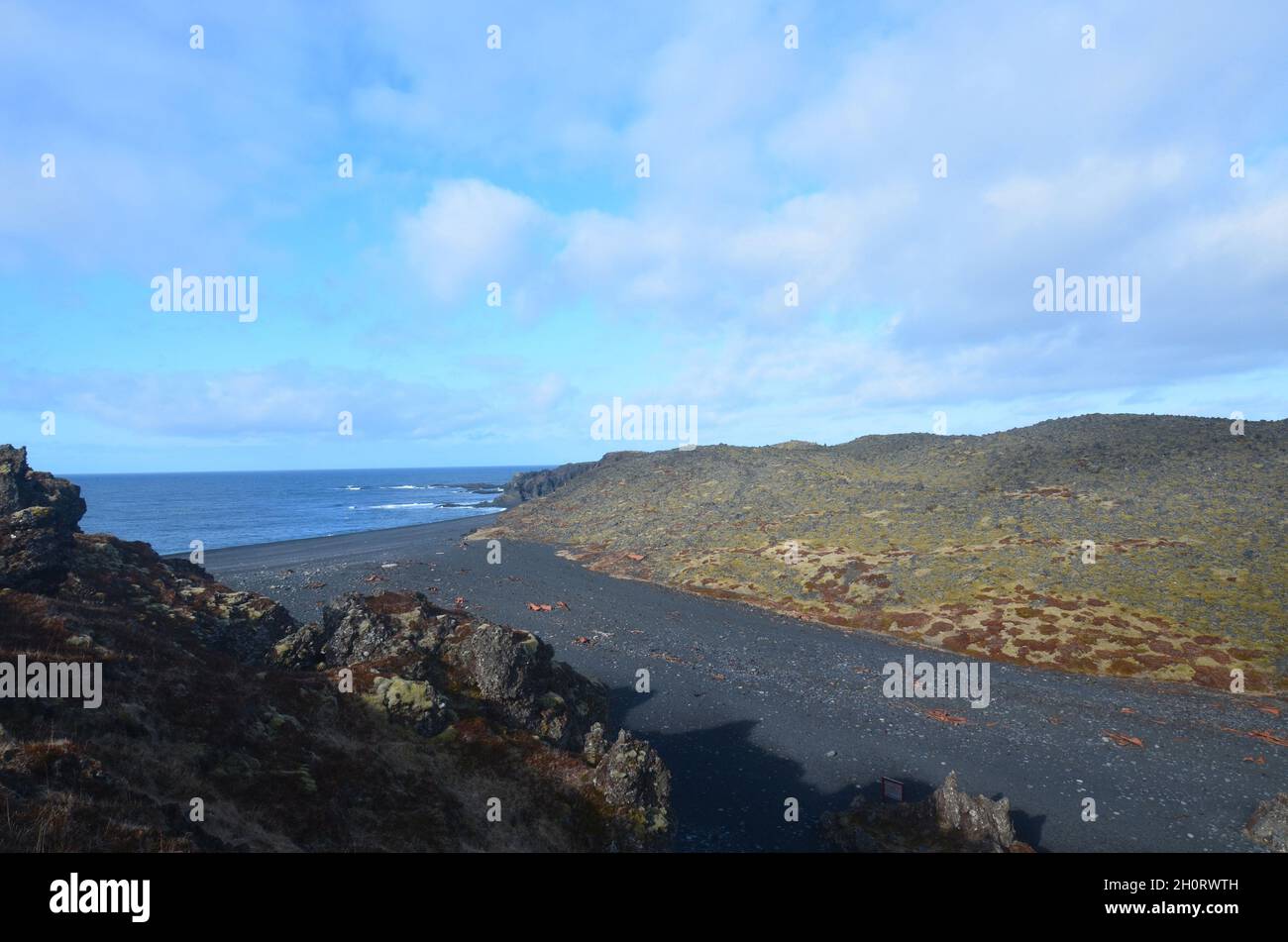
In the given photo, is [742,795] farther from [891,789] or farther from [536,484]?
[536,484]

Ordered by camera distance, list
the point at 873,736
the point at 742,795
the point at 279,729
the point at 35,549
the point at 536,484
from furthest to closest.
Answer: the point at 536,484
the point at 873,736
the point at 742,795
the point at 35,549
the point at 279,729

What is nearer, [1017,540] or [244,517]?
[1017,540]

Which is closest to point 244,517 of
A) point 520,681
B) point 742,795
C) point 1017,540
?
point 520,681

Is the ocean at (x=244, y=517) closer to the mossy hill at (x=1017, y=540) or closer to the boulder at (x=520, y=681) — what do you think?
the mossy hill at (x=1017, y=540)

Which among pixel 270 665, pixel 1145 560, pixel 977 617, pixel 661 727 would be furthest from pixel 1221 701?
pixel 270 665

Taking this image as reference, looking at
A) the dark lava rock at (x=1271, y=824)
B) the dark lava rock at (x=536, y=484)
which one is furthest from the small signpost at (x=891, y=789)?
the dark lava rock at (x=536, y=484)
